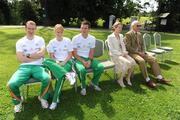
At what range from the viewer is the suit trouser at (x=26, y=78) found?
4795 mm

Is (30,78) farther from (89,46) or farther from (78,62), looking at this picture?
(89,46)

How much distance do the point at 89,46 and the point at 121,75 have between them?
41.5 inches

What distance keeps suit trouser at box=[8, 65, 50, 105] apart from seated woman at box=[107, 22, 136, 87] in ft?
6.84

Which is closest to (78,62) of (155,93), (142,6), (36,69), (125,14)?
(36,69)

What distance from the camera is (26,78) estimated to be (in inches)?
197

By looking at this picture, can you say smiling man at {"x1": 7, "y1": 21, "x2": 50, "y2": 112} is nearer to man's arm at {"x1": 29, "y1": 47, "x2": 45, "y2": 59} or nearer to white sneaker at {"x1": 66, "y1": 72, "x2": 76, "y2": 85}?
man's arm at {"x1": 29, "y1": 47, "x2": 45, "y2": 59}

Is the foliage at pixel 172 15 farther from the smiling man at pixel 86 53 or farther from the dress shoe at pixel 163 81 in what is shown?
the smiling man at pixel 86 53

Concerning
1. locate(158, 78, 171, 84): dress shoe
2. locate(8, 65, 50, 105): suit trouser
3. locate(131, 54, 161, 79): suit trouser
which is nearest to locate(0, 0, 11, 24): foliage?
locate(131, 54, 161, 79): suit trouser

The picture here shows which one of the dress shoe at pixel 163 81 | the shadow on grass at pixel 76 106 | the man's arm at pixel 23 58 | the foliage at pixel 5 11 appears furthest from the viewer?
the foliage at pixel 5 11

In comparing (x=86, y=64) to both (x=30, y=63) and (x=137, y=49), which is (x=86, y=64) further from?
(x=137, y=49)

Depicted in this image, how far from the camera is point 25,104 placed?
5.35 meters

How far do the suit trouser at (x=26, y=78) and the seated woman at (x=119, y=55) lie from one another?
208 centimetres

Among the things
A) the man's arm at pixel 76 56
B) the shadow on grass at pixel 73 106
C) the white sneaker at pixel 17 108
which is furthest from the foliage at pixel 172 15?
the white sneaker at pixel 17 108

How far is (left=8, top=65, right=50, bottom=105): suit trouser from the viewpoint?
189 inches
